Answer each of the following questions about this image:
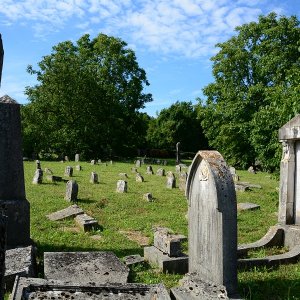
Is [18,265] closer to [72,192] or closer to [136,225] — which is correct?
[136,225]

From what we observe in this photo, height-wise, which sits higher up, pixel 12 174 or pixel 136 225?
pixel 12 174

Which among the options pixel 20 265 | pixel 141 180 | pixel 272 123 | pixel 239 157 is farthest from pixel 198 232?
pixel 239 157

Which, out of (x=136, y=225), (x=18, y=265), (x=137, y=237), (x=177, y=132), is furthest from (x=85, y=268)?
(x=177, y=132)

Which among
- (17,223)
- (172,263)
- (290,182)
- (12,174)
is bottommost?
(172,263)

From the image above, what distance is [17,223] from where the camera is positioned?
7344 millimetres

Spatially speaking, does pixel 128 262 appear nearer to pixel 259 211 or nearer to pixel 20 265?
pixel 20 265

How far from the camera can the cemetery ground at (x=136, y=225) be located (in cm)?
618

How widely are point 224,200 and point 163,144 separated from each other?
52.2 meters

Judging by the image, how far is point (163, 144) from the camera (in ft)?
188

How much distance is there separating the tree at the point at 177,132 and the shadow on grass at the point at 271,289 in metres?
50.0

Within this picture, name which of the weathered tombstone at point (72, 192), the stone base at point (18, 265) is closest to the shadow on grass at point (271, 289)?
the stone base at point (18, 265)

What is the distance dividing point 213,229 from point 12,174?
3.90 meters

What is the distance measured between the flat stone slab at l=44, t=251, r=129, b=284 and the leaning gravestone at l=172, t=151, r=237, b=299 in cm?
111

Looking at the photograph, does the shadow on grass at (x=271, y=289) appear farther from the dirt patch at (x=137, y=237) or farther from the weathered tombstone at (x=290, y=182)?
the dirt patch at (x=137, y=237)
